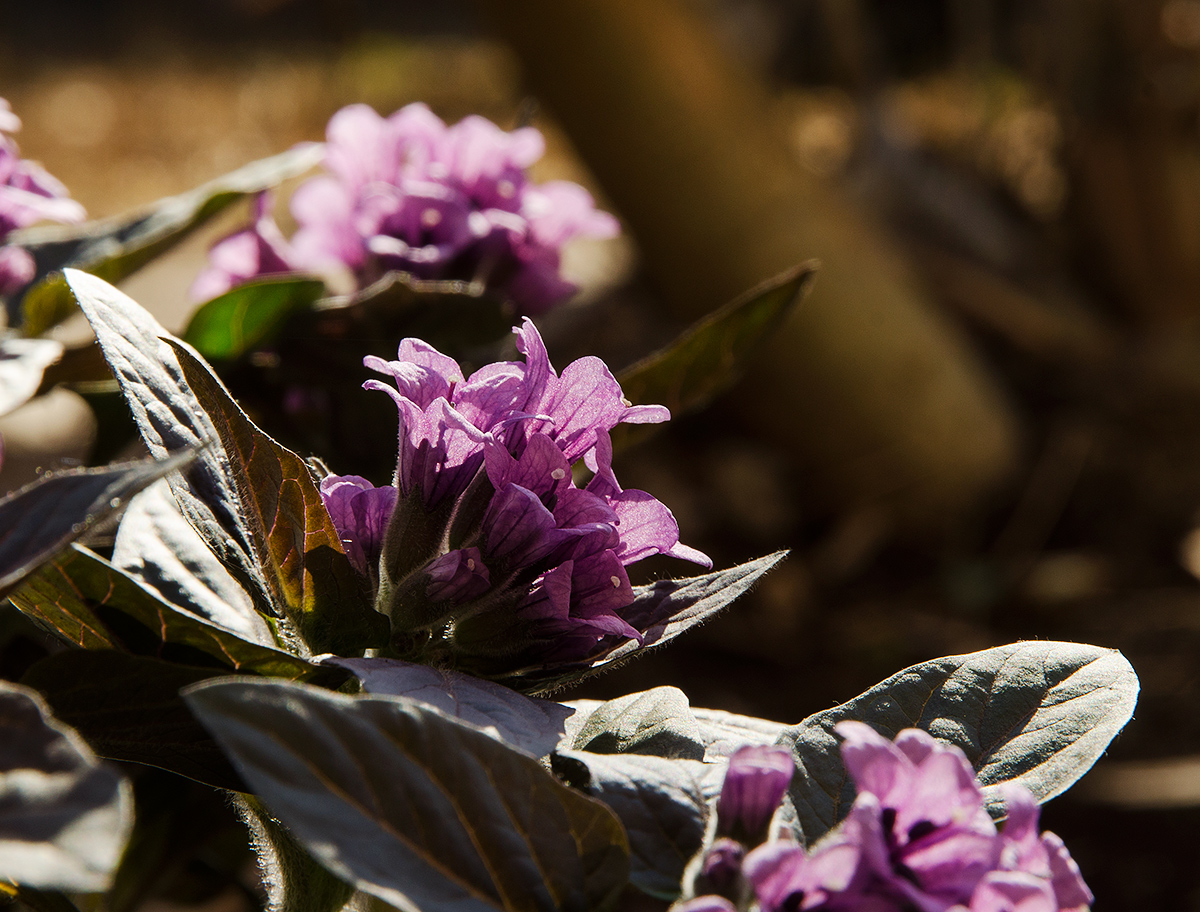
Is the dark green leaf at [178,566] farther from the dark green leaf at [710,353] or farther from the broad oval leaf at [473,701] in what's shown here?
the dark green leaf at [710,353]

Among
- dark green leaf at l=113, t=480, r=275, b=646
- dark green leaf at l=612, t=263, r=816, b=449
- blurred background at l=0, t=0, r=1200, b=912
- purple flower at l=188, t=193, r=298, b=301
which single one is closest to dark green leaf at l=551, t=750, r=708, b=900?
dark green leaf at l=113, t=480, r=275, b=646

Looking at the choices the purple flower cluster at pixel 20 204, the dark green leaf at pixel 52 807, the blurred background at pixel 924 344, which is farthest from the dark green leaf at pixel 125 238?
the blurred background at pixel 924 344

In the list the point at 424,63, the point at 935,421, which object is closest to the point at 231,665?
the point at 935,421

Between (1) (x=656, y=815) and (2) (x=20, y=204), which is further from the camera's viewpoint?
(2) (x=20, y=204)

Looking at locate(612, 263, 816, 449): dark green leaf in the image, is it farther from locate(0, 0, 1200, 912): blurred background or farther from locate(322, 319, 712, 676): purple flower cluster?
locate(0, 0, 1200, 912): blurred background

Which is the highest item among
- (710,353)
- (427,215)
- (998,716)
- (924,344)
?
(427,215)

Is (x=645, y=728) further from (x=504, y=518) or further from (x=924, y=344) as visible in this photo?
(x=924, y=344)

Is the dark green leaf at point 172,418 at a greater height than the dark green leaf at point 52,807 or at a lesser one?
greater

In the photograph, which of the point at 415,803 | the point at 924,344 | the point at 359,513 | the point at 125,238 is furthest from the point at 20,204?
the point at 924,344
